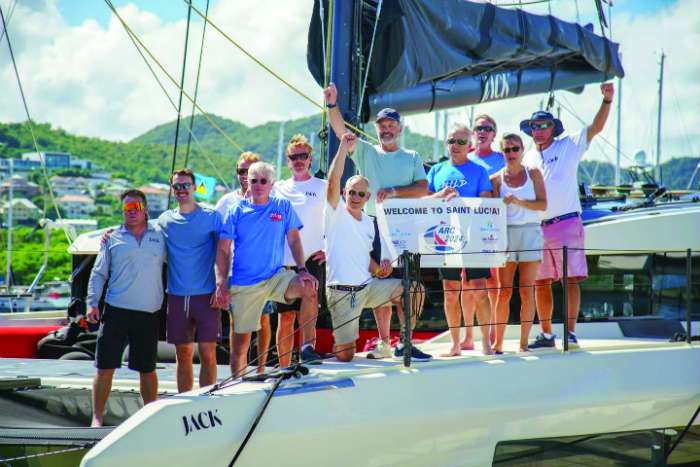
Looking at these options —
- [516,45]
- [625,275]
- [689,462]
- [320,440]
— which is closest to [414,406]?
[320,440]

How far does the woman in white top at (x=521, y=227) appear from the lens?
526 cm

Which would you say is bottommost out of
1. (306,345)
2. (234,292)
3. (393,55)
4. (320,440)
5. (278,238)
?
(320,440)

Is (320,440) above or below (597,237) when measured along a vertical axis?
below

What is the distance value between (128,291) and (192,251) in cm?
45

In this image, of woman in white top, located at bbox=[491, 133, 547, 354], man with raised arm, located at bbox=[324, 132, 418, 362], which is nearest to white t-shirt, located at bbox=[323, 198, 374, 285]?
man with raised arm, located at bbox=[324, 132, 418, 362]

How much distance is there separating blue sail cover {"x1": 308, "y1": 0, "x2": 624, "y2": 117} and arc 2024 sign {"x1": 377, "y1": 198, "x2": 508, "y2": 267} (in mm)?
2120

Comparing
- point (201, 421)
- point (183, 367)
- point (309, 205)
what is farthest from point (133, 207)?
point (201, 421)

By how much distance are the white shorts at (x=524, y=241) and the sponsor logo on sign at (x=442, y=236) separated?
17.3 inches

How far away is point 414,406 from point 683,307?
3.11m

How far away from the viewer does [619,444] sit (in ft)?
16.5

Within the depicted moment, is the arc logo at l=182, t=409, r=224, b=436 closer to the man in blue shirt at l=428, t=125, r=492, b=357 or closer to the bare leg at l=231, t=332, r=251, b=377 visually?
the bare leg at l=231, t=332, r=251, b=377

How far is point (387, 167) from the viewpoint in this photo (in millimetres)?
5379

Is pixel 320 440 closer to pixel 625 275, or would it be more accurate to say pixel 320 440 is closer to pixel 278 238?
pixel 278 238

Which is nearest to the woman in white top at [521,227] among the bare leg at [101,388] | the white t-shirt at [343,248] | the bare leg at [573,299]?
the bare leg at [573,299]
